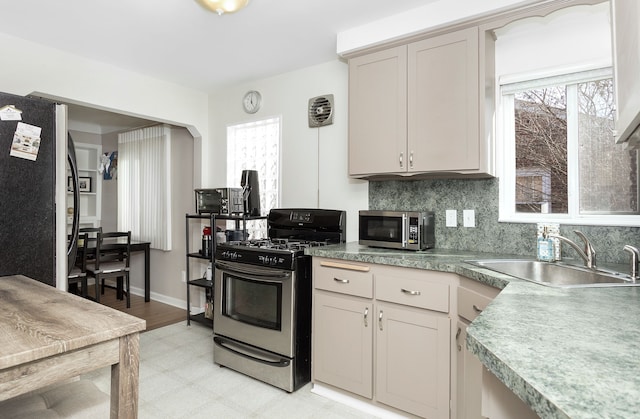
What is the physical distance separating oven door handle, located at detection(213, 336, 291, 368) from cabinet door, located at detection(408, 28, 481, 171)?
1.47 metres

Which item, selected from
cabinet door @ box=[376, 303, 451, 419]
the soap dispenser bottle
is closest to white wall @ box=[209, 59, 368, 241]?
cabinet door @ box=[376, 303, 451, 419]

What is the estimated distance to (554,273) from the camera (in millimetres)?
1866

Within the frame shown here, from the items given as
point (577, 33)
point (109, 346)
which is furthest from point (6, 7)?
point (577, 33)

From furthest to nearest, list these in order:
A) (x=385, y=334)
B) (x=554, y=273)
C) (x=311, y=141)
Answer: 1. (x=311, y=141)
2. (x=385, y=334)
3. (x=554, y=273)

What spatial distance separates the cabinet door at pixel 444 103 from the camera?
6.87 feet

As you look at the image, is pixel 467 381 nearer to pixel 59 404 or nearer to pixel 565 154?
pixel 565 154

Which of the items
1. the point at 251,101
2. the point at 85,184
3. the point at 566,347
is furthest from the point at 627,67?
the point at 85,184

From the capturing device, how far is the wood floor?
12.4 ft

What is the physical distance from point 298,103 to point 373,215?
4.47ft

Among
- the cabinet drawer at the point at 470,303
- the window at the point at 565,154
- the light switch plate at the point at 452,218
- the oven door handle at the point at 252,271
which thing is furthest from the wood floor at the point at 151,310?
the window at the point at 565,154

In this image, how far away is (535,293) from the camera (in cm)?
126

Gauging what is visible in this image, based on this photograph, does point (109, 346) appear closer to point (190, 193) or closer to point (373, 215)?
point (373, 215)

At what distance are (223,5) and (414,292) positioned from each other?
1.87 metres

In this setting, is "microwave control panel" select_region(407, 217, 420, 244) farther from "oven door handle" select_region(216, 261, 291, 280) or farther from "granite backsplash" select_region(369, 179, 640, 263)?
"oven door handle" select_region(216, 261, 291, 280)
